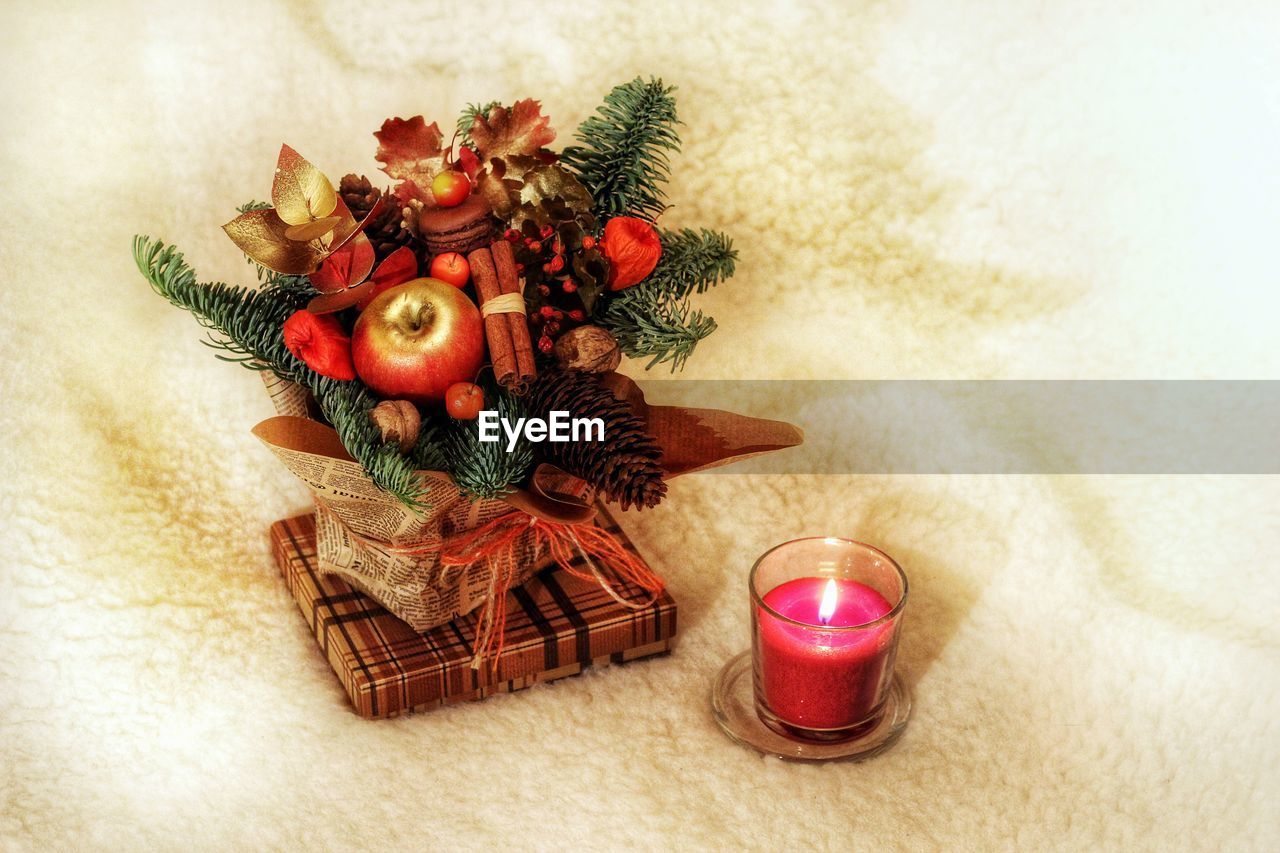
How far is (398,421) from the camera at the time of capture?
73 cm

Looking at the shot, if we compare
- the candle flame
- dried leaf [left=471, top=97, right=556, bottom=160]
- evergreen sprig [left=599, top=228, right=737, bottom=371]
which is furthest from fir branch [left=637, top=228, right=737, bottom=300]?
the candle flame

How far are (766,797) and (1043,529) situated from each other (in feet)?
1.08

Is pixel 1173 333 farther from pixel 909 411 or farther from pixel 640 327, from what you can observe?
pixel 640 327

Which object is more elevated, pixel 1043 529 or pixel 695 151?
pixel 695 151

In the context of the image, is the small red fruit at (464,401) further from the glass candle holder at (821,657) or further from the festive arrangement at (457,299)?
the glass candle holder at (821,657)

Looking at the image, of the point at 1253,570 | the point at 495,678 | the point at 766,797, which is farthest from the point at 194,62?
the point at 1253,570

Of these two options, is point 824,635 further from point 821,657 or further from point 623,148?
point 623,148

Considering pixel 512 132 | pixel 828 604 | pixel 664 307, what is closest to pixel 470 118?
pixel 512 132

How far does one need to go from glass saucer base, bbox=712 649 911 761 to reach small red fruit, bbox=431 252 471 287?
11.9 inches

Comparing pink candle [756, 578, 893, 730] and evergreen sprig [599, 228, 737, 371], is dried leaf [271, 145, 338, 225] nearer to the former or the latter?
evergreen sprig [599, 228, 737, 371]

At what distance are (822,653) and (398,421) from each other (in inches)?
10.8

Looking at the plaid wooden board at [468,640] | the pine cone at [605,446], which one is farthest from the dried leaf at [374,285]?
the plaid wooden board at [468,640]

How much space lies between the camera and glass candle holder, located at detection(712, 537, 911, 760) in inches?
30.2

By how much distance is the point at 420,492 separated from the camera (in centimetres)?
72
